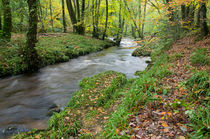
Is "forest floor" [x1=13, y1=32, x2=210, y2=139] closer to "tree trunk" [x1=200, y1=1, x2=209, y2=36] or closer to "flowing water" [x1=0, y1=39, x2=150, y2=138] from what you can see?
"flowing water" [x1=0, y1=39, x2=150, y2=138]

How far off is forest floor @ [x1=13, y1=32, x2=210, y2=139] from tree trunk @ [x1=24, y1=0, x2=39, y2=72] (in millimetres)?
4988

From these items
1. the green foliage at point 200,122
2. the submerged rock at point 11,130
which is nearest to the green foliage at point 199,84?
the green foliage at point 200,122

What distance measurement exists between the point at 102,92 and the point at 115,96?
616 millimetres

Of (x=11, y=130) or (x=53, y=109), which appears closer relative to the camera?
(x=11, y=130)

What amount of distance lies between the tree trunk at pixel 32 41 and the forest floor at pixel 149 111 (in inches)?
196

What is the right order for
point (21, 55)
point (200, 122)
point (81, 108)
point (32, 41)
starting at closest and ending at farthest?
point (200, 122) → point (81, 108) → point (32, 41) → point (21, 55)

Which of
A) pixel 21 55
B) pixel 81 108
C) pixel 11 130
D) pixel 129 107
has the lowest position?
pixel 11 130

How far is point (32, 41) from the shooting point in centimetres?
844

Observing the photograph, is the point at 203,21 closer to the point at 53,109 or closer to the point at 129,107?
the point at 129,107

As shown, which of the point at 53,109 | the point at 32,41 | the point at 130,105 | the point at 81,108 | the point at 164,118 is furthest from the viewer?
the point at 32,41

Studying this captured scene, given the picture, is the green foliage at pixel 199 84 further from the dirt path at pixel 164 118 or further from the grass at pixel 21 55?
the grass at pixel 21 55

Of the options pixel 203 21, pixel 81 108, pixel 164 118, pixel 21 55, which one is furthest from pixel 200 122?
pixel 21 55

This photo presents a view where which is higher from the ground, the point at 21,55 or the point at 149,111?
the point at 21,55

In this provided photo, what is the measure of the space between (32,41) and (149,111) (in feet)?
26.0
